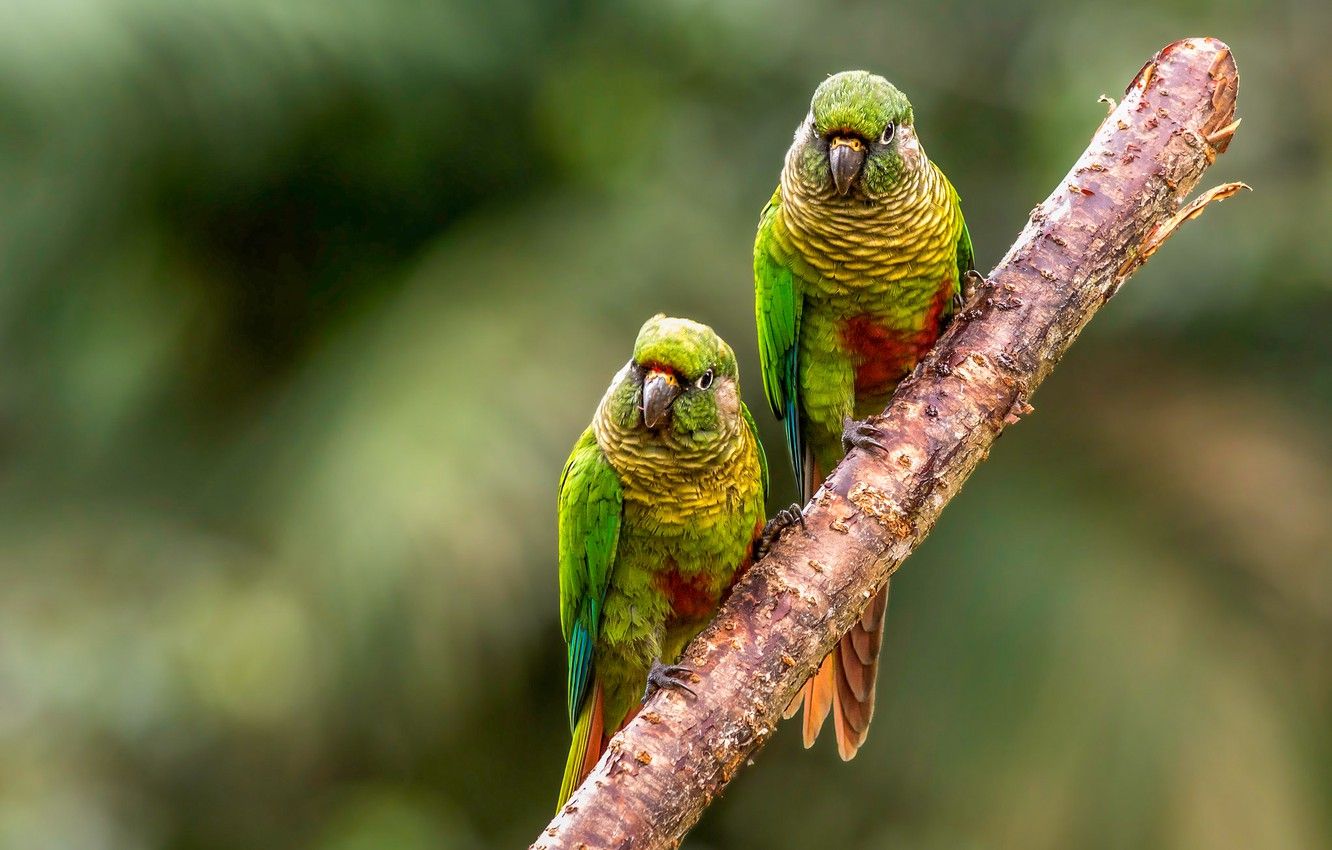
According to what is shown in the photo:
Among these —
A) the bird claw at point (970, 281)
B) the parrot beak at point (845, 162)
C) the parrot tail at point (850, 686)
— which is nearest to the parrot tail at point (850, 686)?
the parrot tail at point (850, 686)

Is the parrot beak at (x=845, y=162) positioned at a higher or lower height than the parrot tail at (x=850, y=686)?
higher

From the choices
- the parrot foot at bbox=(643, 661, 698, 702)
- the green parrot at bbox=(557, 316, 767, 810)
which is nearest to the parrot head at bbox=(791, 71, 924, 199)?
the green parrot at bbox=(557, 316, 767, 810)

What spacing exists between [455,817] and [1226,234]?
195 inches

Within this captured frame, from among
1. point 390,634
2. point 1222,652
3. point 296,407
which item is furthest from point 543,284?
point 1222,652

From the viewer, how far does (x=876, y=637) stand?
4.11m

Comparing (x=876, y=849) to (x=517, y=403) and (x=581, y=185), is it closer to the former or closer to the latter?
(x=517, y=403)

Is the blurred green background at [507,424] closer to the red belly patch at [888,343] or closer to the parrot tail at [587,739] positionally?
the parrot tail at [587,739]

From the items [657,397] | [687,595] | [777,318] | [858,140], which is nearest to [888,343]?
[777,318]

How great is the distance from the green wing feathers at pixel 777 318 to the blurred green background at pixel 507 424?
1.44 metres

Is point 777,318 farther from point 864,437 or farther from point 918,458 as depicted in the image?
point 918,458

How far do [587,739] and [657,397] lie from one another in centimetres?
117

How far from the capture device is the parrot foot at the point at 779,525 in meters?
3.32

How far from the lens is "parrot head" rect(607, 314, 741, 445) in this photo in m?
3.54

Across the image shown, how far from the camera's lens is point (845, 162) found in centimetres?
377
